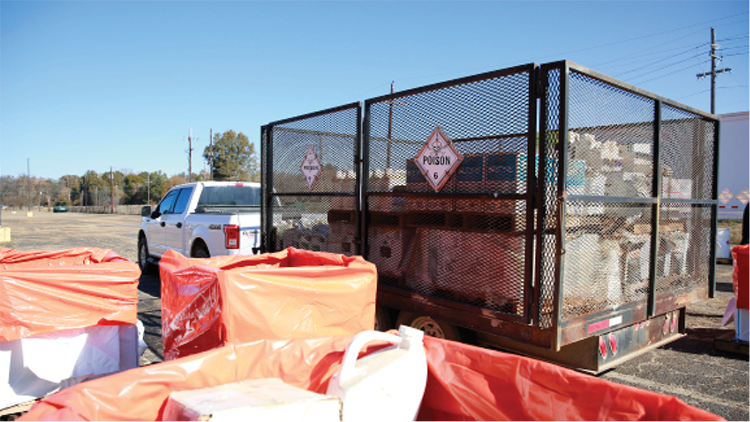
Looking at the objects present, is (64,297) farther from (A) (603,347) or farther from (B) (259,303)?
(A) (603,347)

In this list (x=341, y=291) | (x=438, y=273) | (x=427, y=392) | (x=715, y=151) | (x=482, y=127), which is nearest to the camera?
(x=427, y=392)

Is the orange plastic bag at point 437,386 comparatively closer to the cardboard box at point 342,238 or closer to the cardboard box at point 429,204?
the cardboard box at point 429,204

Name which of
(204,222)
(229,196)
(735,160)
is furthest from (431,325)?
(735,160)

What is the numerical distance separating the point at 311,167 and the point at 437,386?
4011 millimetres

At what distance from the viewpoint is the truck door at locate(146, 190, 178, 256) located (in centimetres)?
973

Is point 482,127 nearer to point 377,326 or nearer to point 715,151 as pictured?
point 377,326

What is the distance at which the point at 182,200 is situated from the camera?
938 cm

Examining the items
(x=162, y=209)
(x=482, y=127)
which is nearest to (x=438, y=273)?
(x=482, y=127)

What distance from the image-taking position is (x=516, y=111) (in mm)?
3561

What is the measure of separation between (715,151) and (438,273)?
375cm

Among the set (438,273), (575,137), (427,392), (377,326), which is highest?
(575,137)

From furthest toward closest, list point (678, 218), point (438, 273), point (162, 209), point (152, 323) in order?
point (162, 209)
point (152, 323)
point (678, 218)
point (438, 273)

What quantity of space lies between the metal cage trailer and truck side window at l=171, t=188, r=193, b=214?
475 cm

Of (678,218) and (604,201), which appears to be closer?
(604,201)
